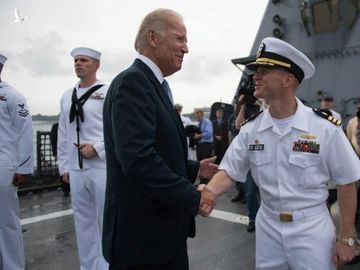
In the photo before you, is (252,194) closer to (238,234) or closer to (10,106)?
(238,234)

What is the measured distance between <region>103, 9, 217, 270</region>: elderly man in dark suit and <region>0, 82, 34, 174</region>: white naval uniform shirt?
1.74m

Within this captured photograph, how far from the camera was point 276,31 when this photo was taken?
8742 millimetres

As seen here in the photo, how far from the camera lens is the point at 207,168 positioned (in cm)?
228

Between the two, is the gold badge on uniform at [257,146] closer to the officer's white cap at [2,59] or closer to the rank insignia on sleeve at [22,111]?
the rank insignia on sleeve at [22,111]

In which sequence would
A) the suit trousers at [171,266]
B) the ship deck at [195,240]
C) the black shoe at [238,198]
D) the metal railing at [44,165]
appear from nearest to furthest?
the suit trousers at [171,266] < the ship deck at [195,240] < the black shoe at [238,198] < the metal railing at [44,165]

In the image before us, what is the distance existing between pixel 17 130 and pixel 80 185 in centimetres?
79

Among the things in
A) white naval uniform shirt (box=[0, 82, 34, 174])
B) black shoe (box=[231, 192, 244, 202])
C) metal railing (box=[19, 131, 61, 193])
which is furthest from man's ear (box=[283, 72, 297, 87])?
metal railing (box=[19, 131, 61, 193])

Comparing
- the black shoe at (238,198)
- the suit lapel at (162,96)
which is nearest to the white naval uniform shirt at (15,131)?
the suit lapel at (162,96)

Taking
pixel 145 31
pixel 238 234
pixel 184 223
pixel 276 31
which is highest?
pixel 276 31

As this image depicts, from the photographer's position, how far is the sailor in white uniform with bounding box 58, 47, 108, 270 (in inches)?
122

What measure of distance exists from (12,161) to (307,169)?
2555mm

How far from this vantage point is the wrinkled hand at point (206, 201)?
1786 mm

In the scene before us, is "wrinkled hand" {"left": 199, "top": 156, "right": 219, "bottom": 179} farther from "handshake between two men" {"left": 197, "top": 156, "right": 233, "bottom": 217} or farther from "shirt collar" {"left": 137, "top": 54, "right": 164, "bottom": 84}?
"shirt collar" {"left": 137, "top": 54, "right": 164, "bottom": 84}

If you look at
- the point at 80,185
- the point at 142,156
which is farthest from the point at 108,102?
the point at 80,185
